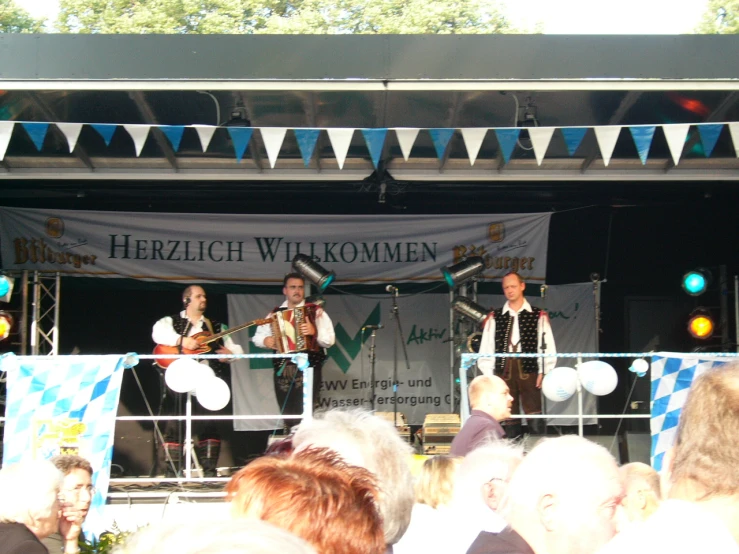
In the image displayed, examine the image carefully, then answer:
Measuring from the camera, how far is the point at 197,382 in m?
5.75

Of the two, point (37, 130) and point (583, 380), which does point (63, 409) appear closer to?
point (37, 130)

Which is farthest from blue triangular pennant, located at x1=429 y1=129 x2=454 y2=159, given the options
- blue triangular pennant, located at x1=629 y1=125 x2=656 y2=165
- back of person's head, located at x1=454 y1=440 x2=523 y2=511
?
back of person's head, located at x1=454 y1=440 x2=523 y2=511

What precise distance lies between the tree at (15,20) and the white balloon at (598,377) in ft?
82.8

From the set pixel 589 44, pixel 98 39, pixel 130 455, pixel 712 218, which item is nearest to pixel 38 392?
pixel 98 39

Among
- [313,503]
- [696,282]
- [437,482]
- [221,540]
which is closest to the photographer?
[221,540]

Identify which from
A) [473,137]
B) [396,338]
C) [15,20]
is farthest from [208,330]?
[15,20]

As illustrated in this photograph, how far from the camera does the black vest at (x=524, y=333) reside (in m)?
6.90

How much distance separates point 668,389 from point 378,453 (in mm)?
3822

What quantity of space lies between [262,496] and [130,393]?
22.9ft

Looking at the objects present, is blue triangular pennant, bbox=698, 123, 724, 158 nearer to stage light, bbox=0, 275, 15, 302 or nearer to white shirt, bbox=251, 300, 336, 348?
white shirt, bbox=251, 300, 336, 348

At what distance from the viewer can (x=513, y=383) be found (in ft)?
22.7

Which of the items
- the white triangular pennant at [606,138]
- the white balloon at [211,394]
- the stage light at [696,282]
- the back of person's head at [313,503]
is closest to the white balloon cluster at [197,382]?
the white balloon at [211,394]

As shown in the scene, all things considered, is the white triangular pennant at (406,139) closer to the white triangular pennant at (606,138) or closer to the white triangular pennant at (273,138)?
the white triangular pennant at (273,138)

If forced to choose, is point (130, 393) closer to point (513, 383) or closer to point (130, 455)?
point (130, 455)
